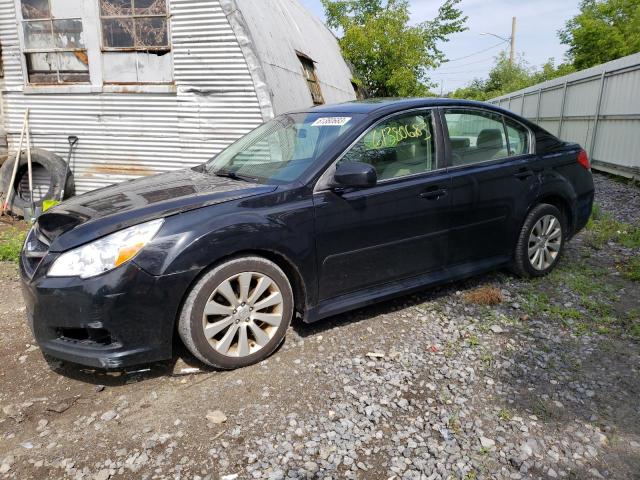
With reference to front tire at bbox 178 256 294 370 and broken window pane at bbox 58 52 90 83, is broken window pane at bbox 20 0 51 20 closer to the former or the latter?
broken window pane at bbox 58 52 90 83

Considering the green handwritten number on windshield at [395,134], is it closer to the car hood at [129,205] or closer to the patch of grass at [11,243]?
the car hood at [129,205]

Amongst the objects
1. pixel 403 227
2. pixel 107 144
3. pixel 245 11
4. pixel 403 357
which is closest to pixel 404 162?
pixel 403 227

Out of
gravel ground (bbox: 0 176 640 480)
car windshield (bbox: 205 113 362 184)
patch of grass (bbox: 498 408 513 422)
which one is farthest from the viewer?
car windshield (bbox: 205 113 362 184)

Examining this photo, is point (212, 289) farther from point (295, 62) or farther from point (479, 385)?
point (295, 62)

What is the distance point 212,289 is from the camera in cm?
289

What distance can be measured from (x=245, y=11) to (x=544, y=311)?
21.4 feet

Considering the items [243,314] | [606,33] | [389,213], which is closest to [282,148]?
[389,213]

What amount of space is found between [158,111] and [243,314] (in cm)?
613

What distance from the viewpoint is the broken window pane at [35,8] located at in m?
8.01

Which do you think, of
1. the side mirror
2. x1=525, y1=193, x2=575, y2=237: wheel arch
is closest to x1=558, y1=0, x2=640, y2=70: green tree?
x1=525, y1=193, x2=575, y2=237: wheel arch

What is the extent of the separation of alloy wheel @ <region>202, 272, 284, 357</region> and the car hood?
0.56m

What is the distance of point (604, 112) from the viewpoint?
34.7 feet

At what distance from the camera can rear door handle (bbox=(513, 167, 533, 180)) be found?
165 inches

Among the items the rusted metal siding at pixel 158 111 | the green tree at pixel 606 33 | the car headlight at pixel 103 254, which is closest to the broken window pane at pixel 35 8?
the rusted metal siding at pixel 158 111
